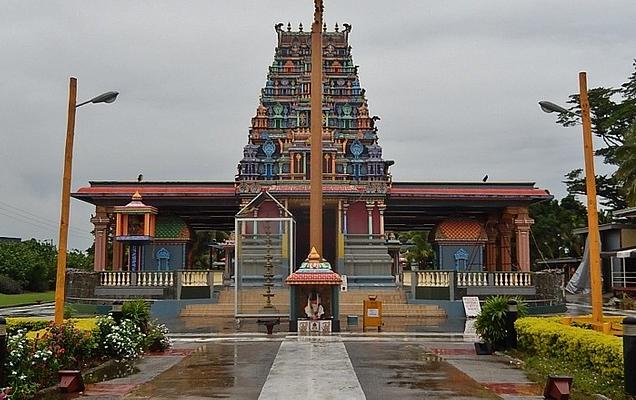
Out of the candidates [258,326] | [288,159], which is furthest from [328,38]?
[258,326]

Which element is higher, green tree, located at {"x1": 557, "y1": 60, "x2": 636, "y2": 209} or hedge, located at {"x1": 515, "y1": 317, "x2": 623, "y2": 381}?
green tree, located at {"x1": 557, "y1": 60, "x2": 636, "y2": 209}

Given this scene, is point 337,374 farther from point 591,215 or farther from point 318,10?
point 318,10

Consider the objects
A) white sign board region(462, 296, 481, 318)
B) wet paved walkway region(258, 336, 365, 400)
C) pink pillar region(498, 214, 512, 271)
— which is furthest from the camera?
pink pillar region(498, 214, 512, 271)

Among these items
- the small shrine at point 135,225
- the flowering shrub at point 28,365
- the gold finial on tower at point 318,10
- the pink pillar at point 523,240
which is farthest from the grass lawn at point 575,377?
the pink pillar at point 523,240

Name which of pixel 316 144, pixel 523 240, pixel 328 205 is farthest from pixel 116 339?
pixel 523 240

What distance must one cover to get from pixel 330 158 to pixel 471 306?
14.7 meters

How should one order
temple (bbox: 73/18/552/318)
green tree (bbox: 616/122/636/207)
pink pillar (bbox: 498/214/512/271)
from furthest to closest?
1. pink pillar (bbox: 498/214/512/271)
2. green tree (bbox: 616/122/636/207)
3. temple (bbox: 73/18/552/318)

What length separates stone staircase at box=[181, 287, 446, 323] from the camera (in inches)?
1027

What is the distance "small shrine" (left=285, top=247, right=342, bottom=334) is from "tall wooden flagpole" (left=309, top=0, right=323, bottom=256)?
4.61 feet

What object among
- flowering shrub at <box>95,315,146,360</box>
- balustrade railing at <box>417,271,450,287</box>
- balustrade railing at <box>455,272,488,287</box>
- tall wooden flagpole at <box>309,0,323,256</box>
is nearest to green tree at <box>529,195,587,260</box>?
balustrade railing at <box>455,272,488,287</box>

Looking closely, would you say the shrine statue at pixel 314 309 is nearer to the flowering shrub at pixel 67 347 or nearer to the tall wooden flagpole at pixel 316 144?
the tall wooden flagpole at pixel 316 144

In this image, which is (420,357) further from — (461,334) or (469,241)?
(469,241)

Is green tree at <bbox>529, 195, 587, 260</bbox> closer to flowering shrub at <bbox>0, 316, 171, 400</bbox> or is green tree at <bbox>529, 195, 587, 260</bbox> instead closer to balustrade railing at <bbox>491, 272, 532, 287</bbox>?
balustrade railing at <bbox>491, 272, 532, 287</bbox>

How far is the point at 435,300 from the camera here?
26.6 m
